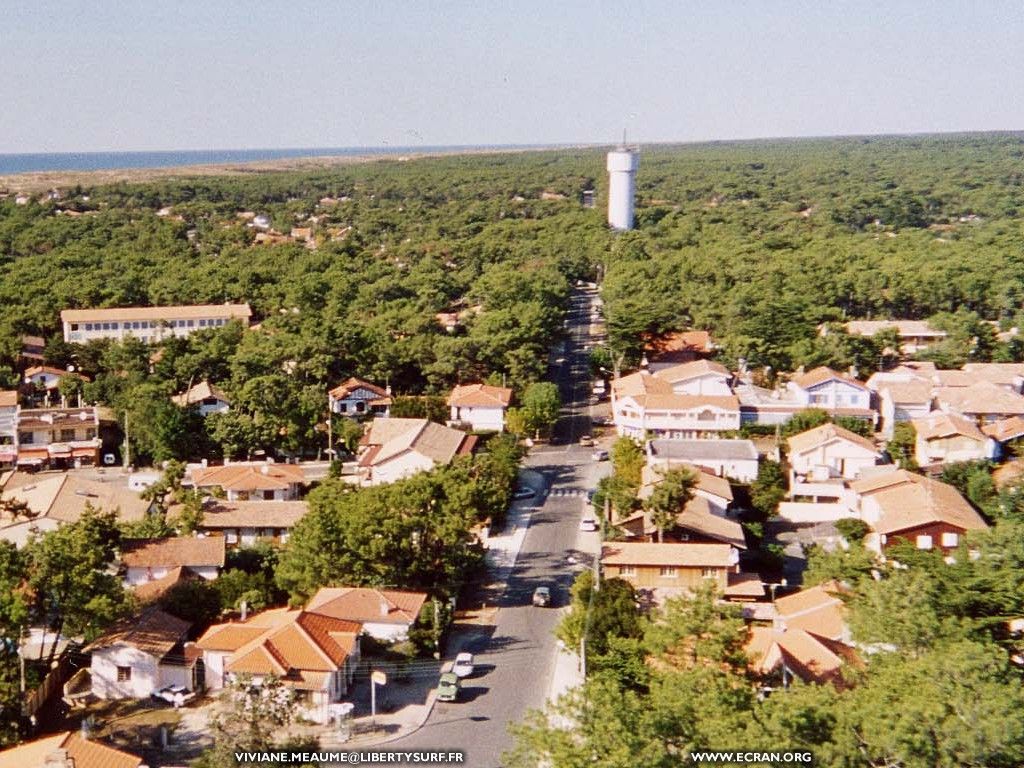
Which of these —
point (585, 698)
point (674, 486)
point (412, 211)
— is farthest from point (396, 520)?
point (412, 211)

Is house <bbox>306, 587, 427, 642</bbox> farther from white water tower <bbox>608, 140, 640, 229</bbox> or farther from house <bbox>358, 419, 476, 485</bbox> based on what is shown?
white water tower <bbox>608, 140, 640, 229</bbox>

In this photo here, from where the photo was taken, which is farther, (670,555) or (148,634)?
(670,555)

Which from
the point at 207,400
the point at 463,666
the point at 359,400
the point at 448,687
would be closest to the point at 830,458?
the point at 463,666

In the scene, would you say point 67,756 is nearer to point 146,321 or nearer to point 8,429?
point 8,429

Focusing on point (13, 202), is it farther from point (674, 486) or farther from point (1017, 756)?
point (1017, 756)

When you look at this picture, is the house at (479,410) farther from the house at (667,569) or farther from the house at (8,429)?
the house at (8,429)

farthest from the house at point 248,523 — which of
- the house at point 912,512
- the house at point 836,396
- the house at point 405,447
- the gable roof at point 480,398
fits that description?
the house at point 836,396
